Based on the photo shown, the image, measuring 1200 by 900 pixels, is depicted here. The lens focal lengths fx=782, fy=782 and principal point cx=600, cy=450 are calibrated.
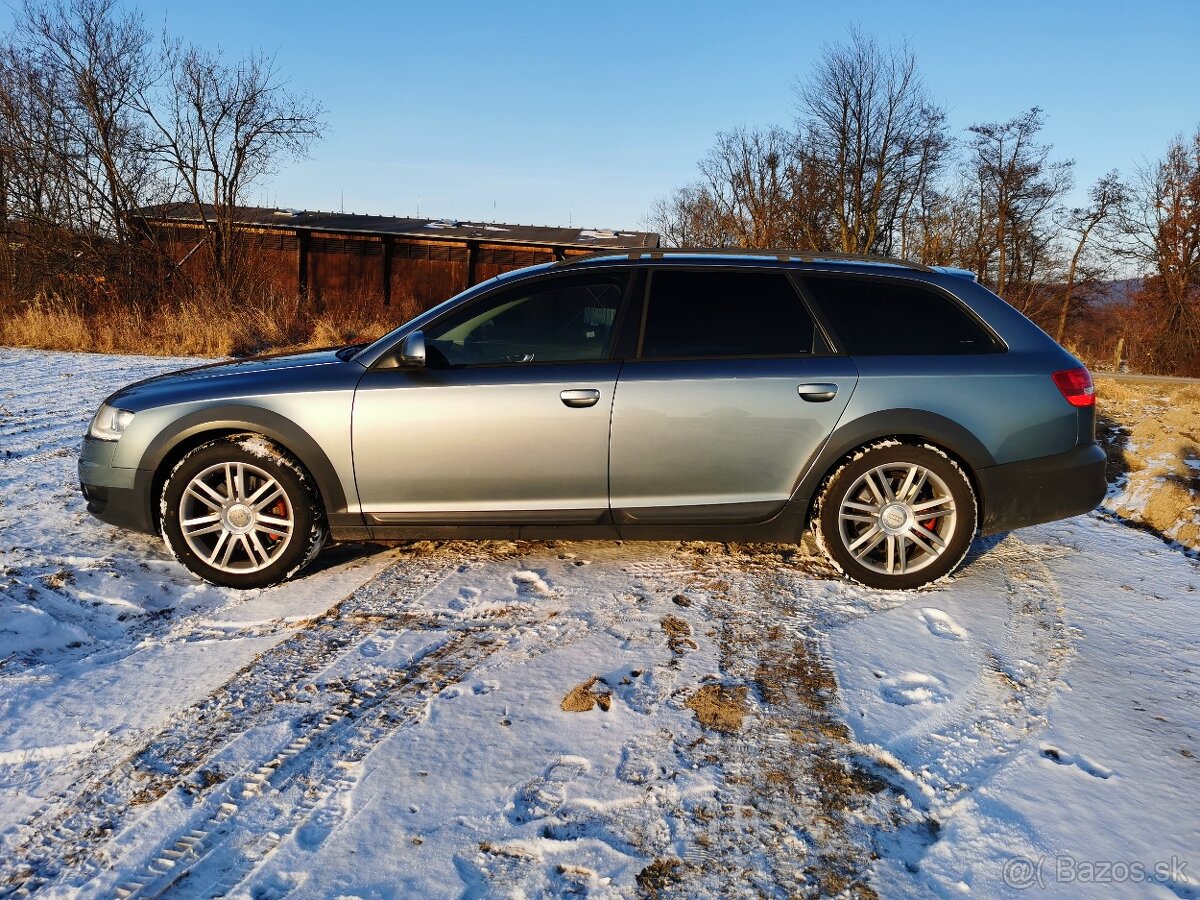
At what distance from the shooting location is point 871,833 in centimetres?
218

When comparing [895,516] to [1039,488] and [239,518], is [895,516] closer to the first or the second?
[1039,488]

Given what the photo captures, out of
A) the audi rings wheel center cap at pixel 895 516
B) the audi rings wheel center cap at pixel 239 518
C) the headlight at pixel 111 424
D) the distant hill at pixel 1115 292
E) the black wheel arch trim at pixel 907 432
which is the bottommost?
the audi rings wheel center cap at pixel 239 518

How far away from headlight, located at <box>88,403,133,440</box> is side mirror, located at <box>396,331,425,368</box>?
4.83ft

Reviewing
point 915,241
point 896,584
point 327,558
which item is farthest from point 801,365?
point 915,241

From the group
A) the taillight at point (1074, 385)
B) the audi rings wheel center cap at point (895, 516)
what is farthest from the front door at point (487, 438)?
the taillight at point (1074, 385)

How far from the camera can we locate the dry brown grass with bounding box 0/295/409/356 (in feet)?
→ 46.0

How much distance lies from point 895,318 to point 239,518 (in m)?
3.51

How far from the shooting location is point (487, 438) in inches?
152

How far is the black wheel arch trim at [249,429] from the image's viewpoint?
3891mm

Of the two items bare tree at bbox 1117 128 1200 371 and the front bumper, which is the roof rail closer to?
the front bumper

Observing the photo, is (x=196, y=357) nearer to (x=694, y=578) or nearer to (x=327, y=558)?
(x=327, y=558)

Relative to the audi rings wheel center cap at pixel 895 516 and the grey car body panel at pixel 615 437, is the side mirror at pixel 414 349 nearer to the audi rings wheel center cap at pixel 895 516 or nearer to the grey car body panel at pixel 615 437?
the grey car body panel at pixel 615 437

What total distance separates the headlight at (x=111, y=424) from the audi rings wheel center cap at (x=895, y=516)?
3.87 meters

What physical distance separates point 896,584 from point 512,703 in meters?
2.18
